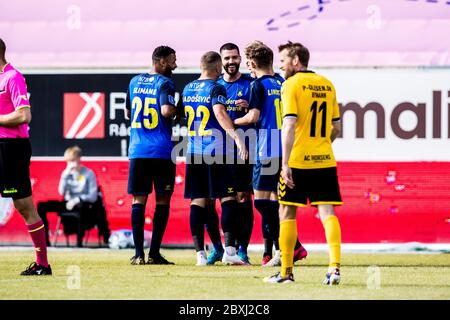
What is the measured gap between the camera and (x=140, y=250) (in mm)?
12273

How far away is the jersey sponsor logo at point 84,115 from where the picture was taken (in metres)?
17.3

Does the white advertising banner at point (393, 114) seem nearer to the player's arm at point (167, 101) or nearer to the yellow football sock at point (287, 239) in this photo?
the player's arm at point (167, 101)

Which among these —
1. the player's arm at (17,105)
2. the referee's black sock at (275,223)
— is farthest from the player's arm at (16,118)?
the referee's black sock at (275,223)

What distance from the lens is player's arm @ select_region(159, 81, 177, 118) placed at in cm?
1206

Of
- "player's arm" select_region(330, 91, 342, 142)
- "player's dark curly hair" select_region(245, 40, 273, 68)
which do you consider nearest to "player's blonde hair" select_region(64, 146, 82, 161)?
"player's dark curly hair" select_region(245, 40, 273, 68)

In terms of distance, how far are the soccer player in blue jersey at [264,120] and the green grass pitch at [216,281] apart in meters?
0.80

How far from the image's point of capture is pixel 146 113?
484 inches

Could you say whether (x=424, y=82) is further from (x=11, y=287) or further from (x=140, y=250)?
(x=11, y=287)

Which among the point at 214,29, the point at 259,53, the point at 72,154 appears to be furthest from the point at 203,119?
the point at 214,29

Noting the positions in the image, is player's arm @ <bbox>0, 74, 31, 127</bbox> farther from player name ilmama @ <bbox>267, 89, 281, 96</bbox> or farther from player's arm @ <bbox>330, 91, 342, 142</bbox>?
player name ilmama @ <bbox>267, 89, 281, 96</bbox>

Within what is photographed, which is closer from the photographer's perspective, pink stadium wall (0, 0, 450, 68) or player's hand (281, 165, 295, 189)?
player's hand (281, 165, 295, 189)

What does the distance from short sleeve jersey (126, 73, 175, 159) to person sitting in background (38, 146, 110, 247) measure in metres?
4.54
